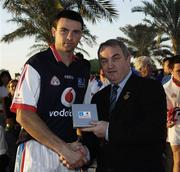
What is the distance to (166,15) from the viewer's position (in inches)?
1021

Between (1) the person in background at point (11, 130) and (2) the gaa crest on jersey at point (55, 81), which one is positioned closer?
(2) the gaa crest on jersey at point (55, 81)

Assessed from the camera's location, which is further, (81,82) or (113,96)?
(81,82)

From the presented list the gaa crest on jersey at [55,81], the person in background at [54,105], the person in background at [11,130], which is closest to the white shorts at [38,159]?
the person in background at [54,105]

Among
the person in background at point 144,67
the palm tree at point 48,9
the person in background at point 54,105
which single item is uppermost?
the palm tree at point 48,9

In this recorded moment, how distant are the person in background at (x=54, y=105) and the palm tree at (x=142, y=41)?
28.3 metres

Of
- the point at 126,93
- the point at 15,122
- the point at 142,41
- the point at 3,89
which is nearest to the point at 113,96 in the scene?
the point at 126,93

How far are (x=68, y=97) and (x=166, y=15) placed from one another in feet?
77.2

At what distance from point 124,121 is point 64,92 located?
0.55 meters

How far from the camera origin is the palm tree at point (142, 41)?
31.9 m

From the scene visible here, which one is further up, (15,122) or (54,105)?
(54,105)

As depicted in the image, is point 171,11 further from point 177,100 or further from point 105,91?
point 105,91

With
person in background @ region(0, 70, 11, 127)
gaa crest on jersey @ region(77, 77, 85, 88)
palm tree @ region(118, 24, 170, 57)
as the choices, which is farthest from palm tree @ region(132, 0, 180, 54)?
gaa crest on jersey @ region(77, 77, 85, 88)

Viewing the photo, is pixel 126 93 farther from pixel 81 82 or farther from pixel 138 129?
pixel 81 82

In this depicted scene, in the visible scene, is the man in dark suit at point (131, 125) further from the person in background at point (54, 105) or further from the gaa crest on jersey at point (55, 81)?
the gaa crest on jersey at point (55, 81)
